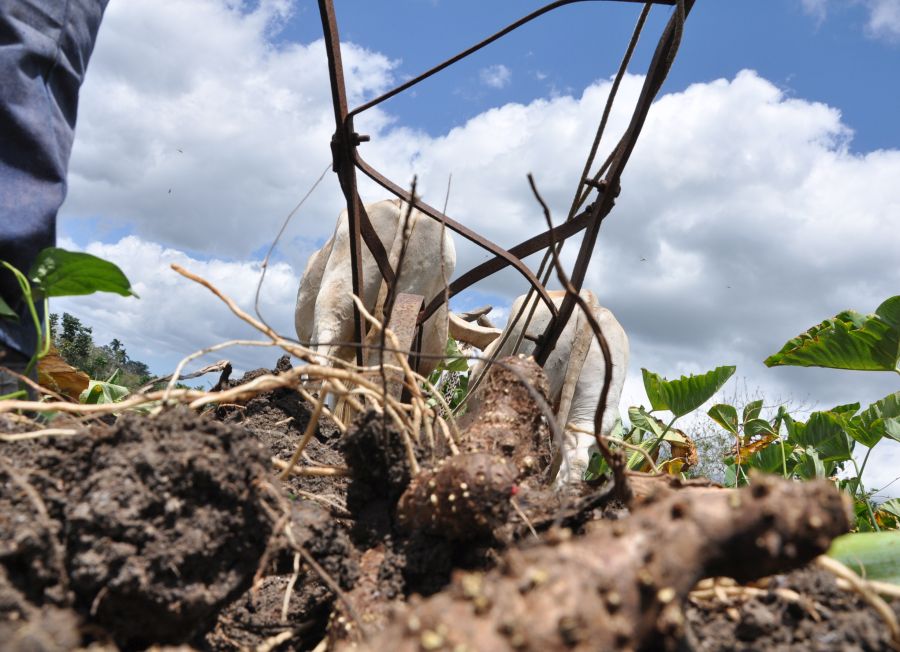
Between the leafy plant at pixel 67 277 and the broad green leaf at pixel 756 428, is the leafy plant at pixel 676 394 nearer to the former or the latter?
the broad green leaf at pixel 756 428

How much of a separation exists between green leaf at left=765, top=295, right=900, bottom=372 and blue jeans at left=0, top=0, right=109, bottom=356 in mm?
3534

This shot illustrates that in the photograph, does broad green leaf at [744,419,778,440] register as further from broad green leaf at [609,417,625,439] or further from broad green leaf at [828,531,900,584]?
broad green leaf at [828,531,900,584]

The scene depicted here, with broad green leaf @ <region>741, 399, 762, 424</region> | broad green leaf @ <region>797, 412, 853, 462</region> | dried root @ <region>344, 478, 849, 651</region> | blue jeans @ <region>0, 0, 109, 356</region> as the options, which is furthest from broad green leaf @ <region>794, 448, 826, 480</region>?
blue jeans @ <region>0, 0, 109, 356</region>

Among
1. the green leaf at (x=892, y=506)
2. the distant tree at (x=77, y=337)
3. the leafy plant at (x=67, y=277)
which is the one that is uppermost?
the distant tree at (x=77, y=337)

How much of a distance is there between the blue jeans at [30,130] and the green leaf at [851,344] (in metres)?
3.53

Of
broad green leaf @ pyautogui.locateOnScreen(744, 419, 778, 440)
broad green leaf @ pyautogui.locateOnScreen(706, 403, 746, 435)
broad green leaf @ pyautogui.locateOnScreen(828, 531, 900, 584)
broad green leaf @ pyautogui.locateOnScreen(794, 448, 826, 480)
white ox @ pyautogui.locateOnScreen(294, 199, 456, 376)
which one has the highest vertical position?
white ox @ pyautogui.locateOnScreen(294, 199, 456, 376)

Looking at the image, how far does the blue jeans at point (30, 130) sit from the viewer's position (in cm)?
146

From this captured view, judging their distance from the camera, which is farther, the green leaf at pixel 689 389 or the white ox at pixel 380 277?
the white ox at pixel 380 277

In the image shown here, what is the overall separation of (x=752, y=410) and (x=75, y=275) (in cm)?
556

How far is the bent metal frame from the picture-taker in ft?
5.82

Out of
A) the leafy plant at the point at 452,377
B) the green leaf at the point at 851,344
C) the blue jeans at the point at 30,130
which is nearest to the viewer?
the blue jeans at the point at 30,130

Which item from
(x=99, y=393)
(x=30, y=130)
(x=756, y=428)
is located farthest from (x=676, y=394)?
(x=30, y=130)

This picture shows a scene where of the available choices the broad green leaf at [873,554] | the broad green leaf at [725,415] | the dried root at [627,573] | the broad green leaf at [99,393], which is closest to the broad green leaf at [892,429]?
the broad green leaf at [725,415]

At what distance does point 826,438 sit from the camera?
433cm
